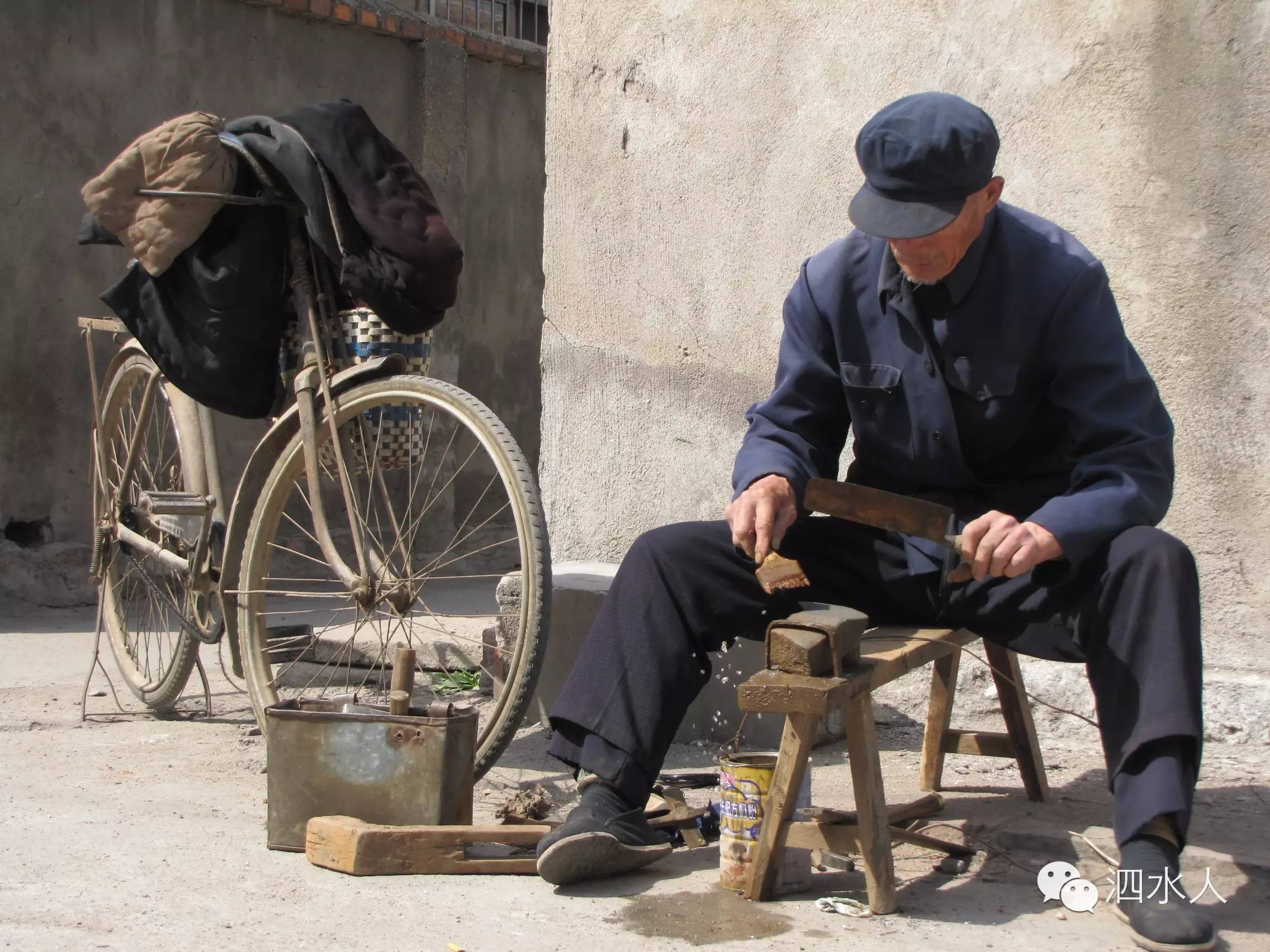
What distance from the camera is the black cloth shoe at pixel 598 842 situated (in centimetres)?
242

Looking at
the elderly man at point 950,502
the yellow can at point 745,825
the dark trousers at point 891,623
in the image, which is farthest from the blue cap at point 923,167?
the yellow can at point 745,825

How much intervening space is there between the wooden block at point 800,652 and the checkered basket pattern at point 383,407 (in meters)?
1.31

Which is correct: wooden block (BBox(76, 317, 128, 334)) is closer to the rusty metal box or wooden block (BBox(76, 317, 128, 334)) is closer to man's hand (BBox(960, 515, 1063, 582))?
the rusty metal box

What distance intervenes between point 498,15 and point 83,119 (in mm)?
3331

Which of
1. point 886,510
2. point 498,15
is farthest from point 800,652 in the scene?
point 498,15

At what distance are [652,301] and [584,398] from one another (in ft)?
1.17

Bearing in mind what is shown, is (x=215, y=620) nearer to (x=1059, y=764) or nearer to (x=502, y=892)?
(x=502, y=892)

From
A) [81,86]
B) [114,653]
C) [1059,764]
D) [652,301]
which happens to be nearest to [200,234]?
[652,301]

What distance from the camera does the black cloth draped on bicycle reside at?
10.6ft

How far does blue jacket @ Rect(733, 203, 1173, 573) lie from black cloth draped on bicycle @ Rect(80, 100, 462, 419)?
94 cm

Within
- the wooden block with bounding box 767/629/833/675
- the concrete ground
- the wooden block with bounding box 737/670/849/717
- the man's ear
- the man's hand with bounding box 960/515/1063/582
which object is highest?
the man's ear

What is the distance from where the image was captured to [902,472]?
109 inches

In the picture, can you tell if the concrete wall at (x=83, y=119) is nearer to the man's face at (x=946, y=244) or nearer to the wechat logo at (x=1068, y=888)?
the man's face at (x=946, y=244)

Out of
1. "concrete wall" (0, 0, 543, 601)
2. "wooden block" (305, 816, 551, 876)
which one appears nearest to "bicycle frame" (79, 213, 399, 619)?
"wooden block" (305, 816, 551, 876)
